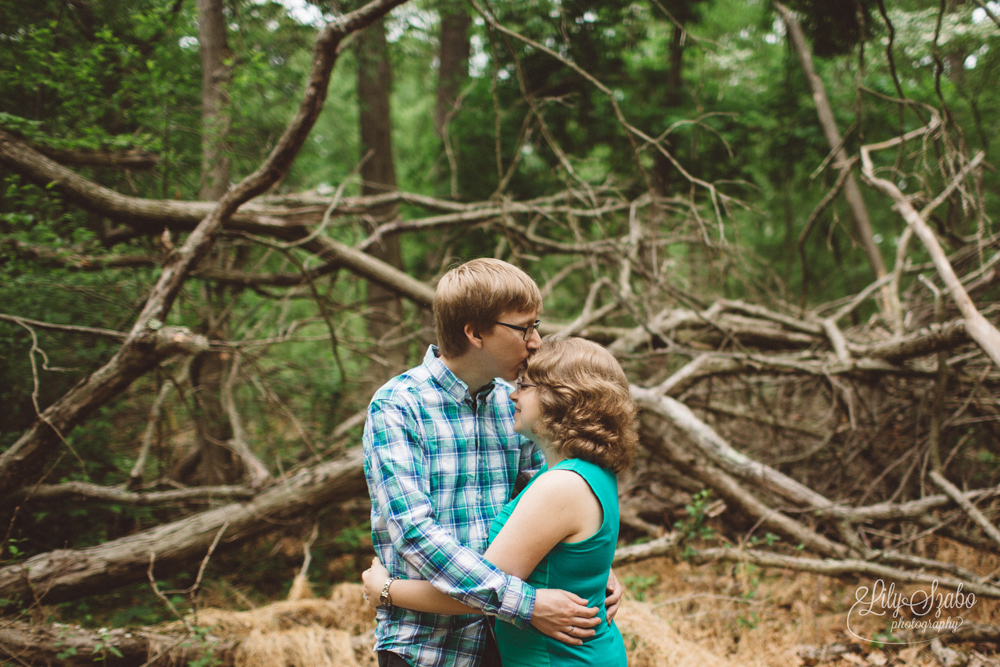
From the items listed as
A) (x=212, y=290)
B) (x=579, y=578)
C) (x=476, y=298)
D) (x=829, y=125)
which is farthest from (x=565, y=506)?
(x=829, y=125)

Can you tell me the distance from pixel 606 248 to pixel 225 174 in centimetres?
343

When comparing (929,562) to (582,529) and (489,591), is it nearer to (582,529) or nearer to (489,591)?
(582,529)

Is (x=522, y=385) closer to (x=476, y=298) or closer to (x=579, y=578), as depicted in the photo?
(x=476, y=298)

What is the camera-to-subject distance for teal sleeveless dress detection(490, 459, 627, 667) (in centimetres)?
142

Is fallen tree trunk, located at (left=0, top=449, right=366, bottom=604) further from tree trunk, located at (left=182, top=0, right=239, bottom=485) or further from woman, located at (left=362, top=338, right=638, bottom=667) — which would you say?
woman, located at (left=362, top=338, right=638, bottom=667)

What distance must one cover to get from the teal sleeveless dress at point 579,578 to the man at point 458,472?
54 mm

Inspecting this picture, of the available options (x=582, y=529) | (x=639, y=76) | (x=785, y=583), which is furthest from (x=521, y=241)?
(x=582, y=529)

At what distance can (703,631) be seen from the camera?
2996 millimetres

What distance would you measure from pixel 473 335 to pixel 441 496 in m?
0.48

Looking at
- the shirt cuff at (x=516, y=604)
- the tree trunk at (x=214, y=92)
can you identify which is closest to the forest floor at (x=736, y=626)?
the shirt cuff at (x=516, y=604)

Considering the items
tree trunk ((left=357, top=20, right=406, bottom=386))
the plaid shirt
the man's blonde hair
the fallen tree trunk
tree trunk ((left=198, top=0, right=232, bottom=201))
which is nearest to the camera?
the plaid shirt

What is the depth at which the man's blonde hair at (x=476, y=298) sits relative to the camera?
1581 millimetres

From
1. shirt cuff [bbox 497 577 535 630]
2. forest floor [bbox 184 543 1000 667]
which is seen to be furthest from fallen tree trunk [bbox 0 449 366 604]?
shirt cuff [bbox 497 577 535 630]

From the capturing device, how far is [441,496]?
154cm
